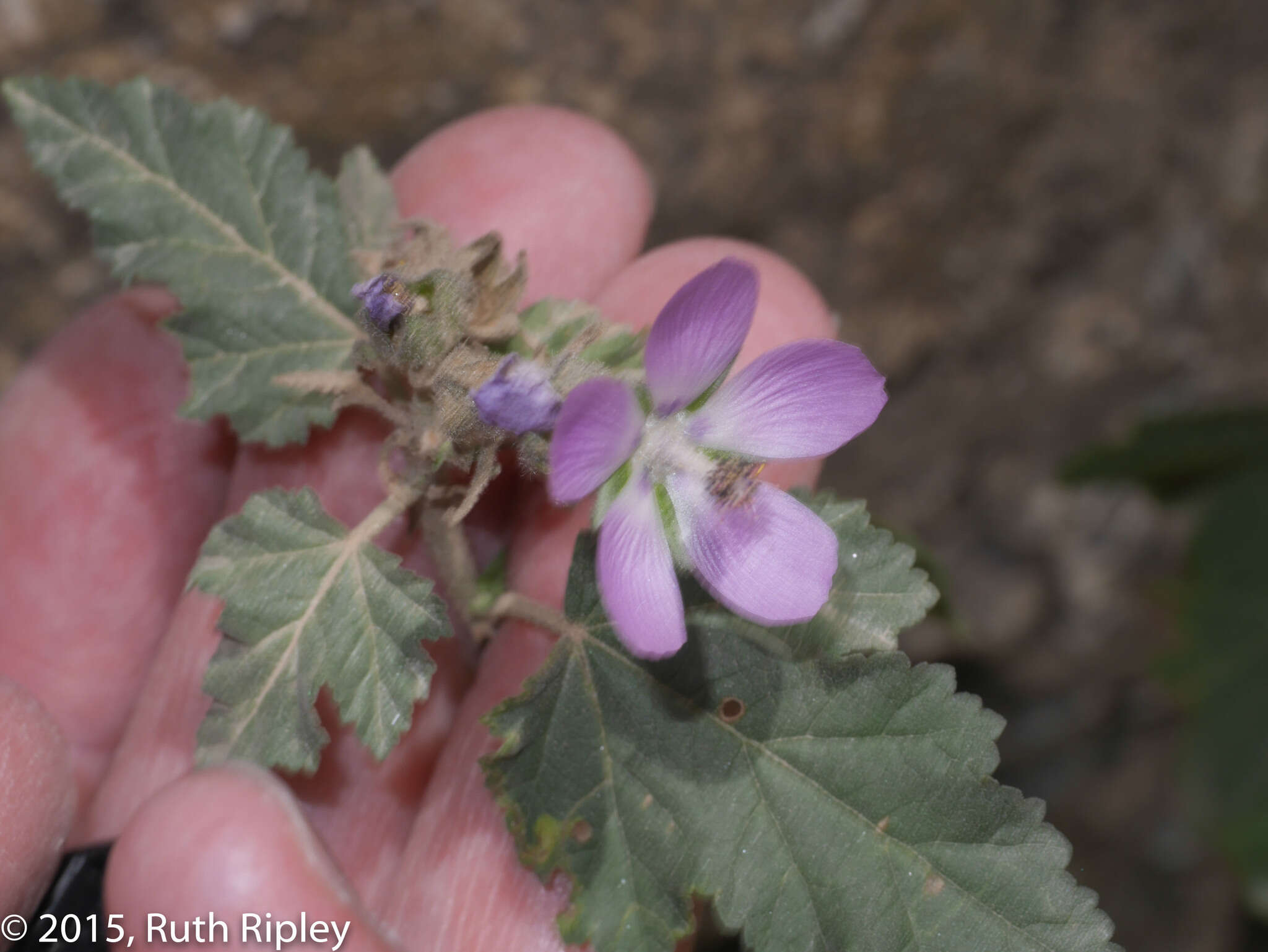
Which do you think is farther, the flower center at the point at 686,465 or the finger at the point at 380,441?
the finger at the point at 380,441

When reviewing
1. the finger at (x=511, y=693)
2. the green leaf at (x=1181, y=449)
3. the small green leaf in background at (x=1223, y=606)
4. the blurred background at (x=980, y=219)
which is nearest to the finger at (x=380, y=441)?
the finger at (x=511, y=693)

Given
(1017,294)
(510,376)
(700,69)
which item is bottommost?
(1017,294)

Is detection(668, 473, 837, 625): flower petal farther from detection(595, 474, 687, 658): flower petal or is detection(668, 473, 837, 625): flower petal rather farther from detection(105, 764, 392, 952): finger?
detection(105, 764, 392, 952): finger

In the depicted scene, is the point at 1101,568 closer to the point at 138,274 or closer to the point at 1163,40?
the point at 1163,40

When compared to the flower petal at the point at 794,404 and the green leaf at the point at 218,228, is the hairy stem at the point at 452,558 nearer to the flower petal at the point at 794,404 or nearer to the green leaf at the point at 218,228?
the green leaf at the point at 218,228

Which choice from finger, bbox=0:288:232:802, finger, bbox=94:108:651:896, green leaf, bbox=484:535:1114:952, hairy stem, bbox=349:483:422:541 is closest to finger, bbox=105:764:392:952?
green leaf, bbox=484:535:1114:952

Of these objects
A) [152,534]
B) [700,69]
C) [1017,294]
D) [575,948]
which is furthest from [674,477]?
[1017,294]
